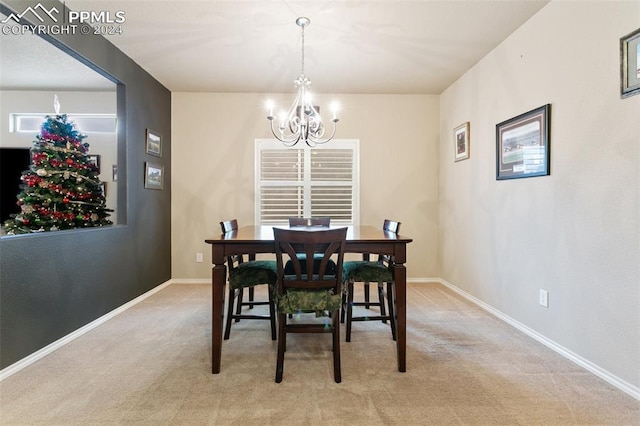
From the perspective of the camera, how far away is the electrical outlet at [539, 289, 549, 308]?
2.35 meters

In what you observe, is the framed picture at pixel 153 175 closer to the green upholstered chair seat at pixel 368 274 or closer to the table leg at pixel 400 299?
the green upholstered chair seat at pixel 368 274

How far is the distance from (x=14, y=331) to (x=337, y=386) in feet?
6.65

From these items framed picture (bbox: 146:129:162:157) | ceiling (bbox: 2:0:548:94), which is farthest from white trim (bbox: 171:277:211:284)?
ceiling (bbox: 2:0:548:94)

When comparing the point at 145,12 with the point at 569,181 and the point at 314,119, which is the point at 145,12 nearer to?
the point at 314,119

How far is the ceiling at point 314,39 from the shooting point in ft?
7.83

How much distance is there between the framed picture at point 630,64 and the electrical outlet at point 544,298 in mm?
1387

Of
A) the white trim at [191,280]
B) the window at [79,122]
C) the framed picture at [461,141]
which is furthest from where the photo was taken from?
the window at [79,122]

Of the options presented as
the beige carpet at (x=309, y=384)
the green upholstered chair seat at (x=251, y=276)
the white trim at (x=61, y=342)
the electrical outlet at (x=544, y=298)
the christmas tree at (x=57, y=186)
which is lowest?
the beige carpet at (x=309, y=384)

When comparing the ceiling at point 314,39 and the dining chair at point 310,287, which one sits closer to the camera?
the dining chair at point 310,287

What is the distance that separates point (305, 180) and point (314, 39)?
1.83 metres

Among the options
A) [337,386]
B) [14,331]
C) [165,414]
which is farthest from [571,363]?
[14,331]

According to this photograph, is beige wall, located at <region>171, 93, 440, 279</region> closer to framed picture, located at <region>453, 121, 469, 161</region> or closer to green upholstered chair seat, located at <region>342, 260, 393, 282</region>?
framed picture, located at <region>453, 121, 469, 161</region>

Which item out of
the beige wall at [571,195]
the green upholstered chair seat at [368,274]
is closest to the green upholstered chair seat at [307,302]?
the green upholstered chair seat at [368,274]

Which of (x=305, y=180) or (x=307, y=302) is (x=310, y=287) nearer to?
(x=307, y=302)
